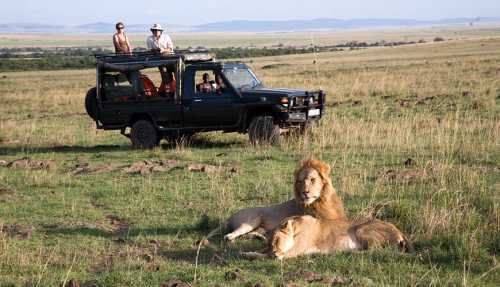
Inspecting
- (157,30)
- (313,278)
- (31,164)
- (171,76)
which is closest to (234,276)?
(313,278)

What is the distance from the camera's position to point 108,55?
15.0 m

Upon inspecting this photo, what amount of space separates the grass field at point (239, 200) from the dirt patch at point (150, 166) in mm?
244

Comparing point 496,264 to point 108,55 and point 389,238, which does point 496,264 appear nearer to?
point 389,238

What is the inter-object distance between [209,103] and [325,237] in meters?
8.19

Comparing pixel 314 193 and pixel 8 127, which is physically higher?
pixel 314 193

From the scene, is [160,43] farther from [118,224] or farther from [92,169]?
[118,224]

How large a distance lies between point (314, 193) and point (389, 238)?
0.78 meters

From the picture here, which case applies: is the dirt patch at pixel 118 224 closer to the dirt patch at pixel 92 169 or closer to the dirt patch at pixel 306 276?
the dirt patch at pixel 306 276

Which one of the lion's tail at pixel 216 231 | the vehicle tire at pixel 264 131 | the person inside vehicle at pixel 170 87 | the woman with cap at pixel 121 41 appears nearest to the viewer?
the lion's tail at pixel 216 231

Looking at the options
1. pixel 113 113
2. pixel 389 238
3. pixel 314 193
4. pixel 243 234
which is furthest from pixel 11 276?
pixel 113 113

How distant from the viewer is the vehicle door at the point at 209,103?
1438 centimetres

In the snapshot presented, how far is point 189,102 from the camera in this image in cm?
1462

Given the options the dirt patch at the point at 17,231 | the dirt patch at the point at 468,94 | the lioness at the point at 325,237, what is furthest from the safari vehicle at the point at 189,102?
the dirt patch at the point at 468,94

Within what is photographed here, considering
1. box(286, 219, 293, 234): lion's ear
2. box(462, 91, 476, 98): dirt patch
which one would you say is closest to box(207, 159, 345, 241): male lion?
box(286, 219, 293, 234): lion's ear
